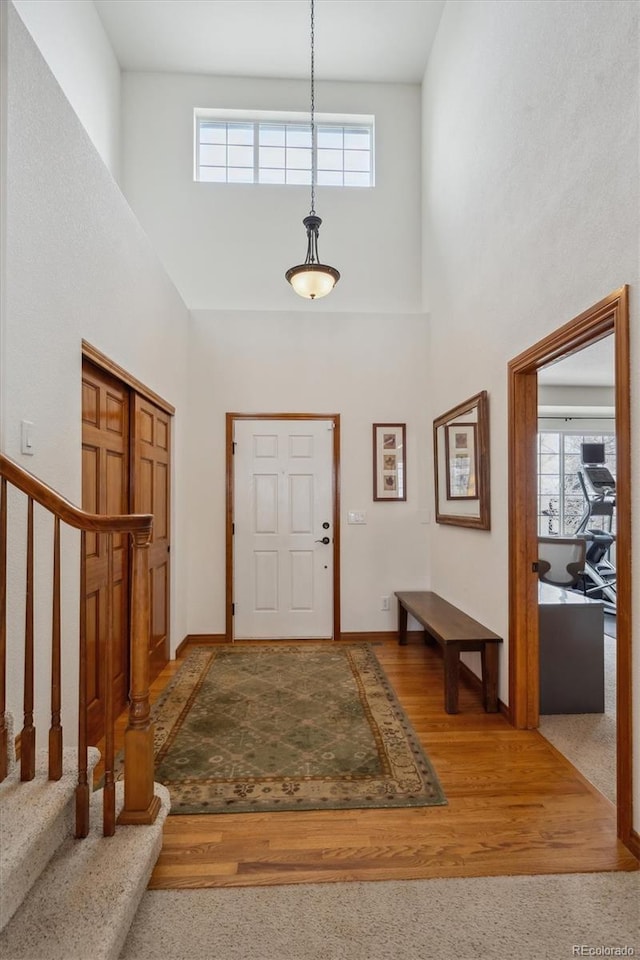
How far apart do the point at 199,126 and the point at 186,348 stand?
2430 mm

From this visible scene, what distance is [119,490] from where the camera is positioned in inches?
121

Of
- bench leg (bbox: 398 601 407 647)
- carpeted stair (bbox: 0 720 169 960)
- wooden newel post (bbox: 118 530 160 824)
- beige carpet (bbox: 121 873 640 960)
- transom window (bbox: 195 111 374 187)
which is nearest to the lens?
carpeted stair (bbox: 0 720 169 960)

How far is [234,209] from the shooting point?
191 inches

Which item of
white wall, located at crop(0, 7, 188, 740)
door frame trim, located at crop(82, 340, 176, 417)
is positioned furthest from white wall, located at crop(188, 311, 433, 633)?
white wall, located at crop(0, 7, 188, 740)

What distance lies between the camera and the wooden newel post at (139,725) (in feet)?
5.49

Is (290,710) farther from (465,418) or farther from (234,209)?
(234,209)

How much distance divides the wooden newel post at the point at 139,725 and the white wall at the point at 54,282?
19.1 inches

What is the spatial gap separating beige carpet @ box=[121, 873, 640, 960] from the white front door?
9.47 feet

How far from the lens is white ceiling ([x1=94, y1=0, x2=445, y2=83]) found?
4207 millimetres

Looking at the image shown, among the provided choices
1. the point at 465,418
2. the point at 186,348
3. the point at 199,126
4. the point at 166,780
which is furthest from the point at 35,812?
the point at 199,126

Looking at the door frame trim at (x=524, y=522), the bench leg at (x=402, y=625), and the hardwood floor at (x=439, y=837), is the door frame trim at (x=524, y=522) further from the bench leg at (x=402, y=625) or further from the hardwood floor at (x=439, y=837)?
the bench leg at (x=402, y=625)

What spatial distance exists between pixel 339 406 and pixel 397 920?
3.72 m

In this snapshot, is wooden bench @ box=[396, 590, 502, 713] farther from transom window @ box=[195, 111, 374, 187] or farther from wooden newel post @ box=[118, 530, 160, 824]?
transom window @ box=[195, 111, 374, 187]

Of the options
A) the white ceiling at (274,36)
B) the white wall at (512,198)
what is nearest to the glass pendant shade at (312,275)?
the white wall at (512,198)
